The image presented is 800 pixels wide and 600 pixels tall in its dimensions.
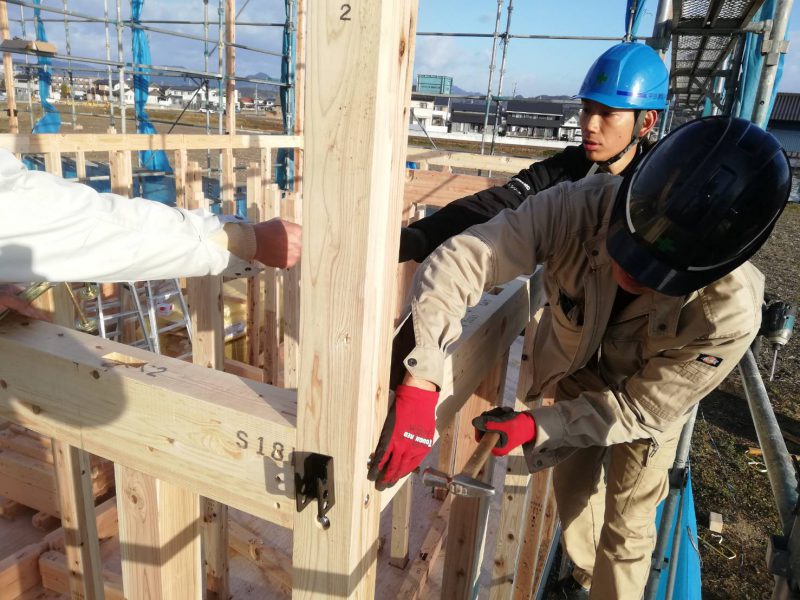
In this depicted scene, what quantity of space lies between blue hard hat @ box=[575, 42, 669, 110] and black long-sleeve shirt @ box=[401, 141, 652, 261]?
27 centimetres

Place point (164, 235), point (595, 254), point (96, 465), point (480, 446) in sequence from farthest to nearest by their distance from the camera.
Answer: point (96, 465)
point (595, 254)
point (480, 446)
point (164, 235)

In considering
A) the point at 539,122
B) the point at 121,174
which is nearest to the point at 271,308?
the point at 121,174

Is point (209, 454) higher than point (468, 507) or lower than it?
higher

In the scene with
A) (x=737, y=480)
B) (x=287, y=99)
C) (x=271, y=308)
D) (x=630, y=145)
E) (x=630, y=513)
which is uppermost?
(x=287, y=99)

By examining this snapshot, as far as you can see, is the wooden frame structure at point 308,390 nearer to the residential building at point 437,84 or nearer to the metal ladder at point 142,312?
the metal ladder at point 142,312

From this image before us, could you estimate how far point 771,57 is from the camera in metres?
3.32

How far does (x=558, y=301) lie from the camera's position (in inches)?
83.4

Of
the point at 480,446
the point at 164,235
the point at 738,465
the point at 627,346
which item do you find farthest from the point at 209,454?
the point at 738,465

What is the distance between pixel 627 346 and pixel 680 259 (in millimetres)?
638

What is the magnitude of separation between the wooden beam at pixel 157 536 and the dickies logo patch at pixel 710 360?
61.5 inches

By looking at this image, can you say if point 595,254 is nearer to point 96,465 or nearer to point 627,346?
point 627,346

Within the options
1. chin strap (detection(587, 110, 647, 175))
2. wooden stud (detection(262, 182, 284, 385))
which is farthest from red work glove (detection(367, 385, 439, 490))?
wooden stud (detection(262, 182, 284, 385))

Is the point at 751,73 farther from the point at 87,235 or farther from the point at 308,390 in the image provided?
the point at 87,235

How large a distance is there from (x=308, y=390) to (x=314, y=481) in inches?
7.4
